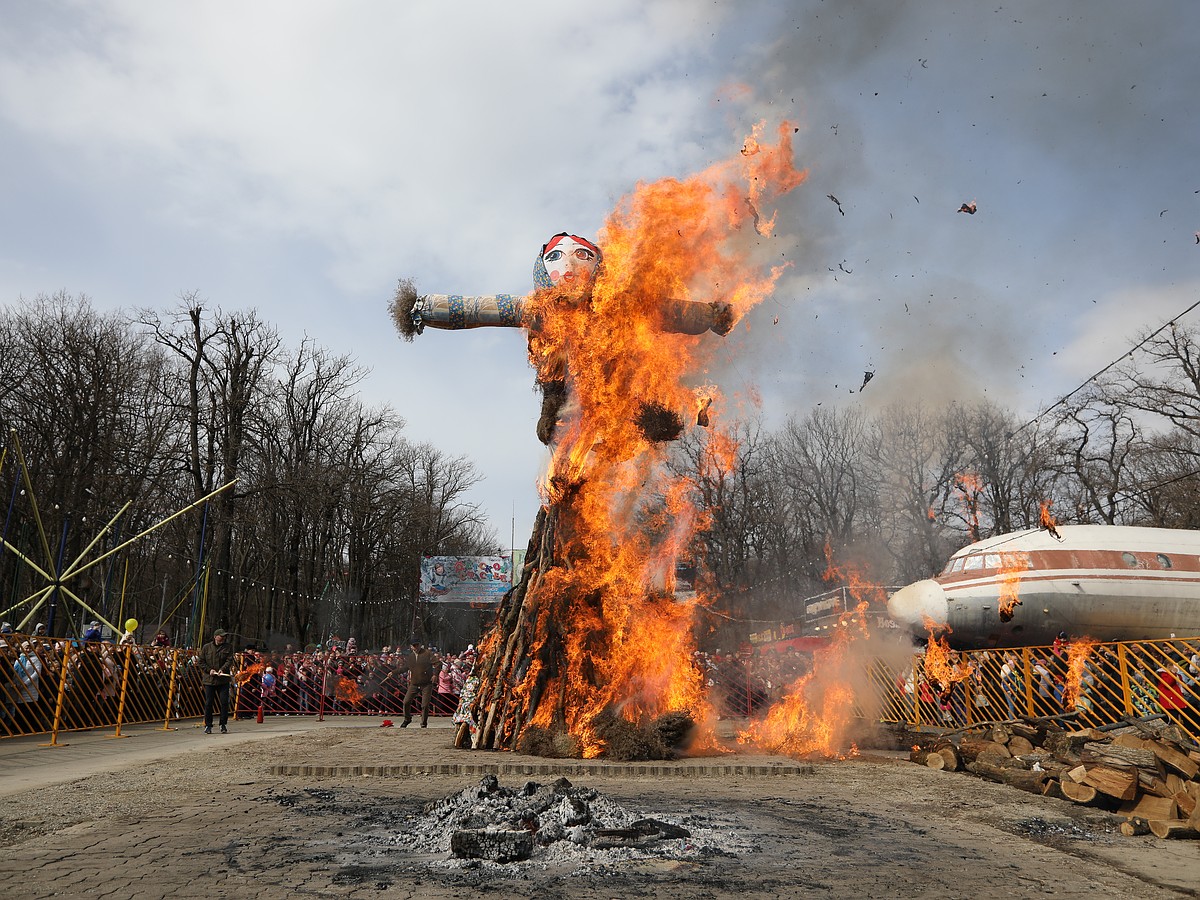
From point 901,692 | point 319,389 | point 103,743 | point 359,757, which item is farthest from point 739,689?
point 319,389

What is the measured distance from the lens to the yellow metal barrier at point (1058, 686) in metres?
11.9

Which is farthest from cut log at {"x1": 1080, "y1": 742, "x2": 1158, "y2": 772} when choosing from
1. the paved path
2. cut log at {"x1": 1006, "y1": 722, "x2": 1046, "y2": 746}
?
the paved path

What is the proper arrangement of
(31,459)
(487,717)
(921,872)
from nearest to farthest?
(921,872), (487,717), (31,459)

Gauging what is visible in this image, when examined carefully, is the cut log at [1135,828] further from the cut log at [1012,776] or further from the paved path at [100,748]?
the paved path at [100,748]

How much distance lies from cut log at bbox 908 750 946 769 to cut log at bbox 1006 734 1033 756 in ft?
3.17

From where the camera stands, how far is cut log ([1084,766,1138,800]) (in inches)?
332

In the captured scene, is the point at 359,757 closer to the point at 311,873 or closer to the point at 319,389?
the point at 311,873

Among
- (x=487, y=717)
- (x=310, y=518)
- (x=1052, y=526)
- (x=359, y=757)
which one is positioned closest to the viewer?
(x=359, y=757)

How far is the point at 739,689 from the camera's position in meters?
21.4

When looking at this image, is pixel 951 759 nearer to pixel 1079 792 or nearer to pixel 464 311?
pixel 1079 792

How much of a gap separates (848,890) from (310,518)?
38.3 metres

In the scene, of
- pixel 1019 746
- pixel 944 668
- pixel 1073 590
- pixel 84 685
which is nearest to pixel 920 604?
pixel 1073 590

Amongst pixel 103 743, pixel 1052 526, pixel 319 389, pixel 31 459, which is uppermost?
pixel 319 389

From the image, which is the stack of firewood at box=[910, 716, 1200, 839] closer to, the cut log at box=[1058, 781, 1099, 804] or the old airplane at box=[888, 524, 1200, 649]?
the cut log at box=[1058, 781, 1099, 804]
